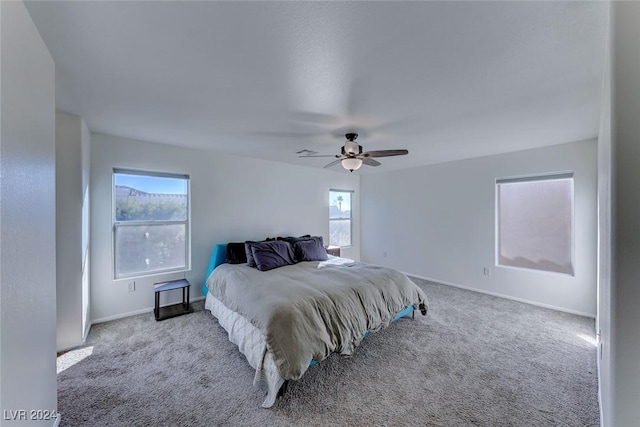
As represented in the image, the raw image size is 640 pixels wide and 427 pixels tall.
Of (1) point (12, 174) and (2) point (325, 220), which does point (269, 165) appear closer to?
(2) point (325, 220)

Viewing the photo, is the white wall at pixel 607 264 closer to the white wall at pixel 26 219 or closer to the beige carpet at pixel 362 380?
the beige carpet at pixel 362 380

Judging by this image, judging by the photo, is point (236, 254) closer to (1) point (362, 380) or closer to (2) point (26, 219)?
(1) point (362, 380)

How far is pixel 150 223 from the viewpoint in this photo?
11.3ft

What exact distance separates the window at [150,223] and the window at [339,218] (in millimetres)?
3082

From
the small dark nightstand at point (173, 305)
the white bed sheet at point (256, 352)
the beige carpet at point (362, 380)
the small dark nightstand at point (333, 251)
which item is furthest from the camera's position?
the small dark nightstand at point (333, 251)

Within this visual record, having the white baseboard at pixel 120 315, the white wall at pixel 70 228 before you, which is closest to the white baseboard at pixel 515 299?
the white baseboard at pixel 120 315

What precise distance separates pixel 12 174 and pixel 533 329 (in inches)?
182

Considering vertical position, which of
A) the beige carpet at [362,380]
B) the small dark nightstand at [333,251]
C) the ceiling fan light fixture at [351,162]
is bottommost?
the beige carpet at [362,380]

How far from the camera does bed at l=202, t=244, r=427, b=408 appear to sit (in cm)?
188

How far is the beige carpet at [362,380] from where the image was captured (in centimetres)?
170

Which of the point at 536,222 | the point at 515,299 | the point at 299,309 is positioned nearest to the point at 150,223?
the point at 299,309

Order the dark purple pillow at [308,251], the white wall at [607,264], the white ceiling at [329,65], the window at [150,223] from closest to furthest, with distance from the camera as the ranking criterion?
1. the white wall at [607,264]
2. the white ceiling at [329,65]
3. the window at [150,223]
4. the dark purple pillow at [308,251]

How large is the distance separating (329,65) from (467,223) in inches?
156

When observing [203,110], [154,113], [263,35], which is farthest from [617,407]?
[154,113]
